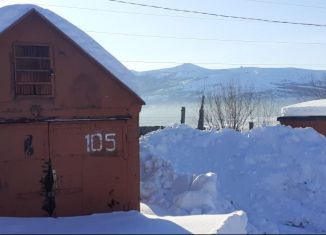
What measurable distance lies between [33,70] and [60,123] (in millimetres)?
1171

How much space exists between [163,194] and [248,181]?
9.74 ft

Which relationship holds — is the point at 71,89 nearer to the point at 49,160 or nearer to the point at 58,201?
the point at 49,160

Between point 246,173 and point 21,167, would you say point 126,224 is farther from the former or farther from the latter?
point 246,173

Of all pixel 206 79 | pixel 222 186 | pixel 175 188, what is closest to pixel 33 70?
pixel 175 188

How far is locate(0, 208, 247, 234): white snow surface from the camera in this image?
8406 millimetres

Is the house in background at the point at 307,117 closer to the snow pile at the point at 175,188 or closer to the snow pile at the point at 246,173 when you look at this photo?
the snow pile at the point at 246,173

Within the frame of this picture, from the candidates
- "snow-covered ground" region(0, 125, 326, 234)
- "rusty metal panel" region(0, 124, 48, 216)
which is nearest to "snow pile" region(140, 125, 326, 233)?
"snow-covered ground" region(0, 125, 326, 234)

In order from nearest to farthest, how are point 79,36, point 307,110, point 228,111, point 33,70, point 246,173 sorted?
1. point 33,70
2. point 79,36
3. point 246,173
4. point 307,110
5. point 228,111

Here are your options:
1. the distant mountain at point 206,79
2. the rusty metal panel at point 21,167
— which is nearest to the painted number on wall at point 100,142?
the rusty metal panel at point 21,167

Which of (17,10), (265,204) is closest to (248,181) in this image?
(265,204)

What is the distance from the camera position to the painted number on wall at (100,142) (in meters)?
10.6

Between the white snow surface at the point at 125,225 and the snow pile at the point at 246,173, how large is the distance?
2678 mm

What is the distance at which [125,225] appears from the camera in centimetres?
913

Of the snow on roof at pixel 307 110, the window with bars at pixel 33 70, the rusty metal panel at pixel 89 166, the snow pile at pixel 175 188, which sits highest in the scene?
the window with bars at pixel 33 70
